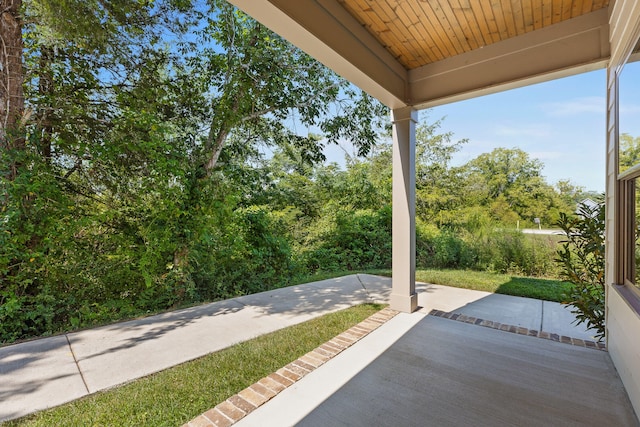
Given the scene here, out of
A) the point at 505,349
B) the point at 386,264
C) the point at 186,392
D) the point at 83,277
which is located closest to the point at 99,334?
the point at 83,277

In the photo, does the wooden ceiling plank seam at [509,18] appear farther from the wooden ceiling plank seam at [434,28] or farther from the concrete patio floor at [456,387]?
the concrete patio floor at [456,387]

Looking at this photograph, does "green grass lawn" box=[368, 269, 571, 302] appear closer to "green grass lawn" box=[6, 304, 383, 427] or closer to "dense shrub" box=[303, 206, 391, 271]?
"dense shrub" box=[303, 206, 391, 271]

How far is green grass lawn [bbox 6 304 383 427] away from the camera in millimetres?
1755

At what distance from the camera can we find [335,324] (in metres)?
3.24

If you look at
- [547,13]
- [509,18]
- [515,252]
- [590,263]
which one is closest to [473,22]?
[509,18]

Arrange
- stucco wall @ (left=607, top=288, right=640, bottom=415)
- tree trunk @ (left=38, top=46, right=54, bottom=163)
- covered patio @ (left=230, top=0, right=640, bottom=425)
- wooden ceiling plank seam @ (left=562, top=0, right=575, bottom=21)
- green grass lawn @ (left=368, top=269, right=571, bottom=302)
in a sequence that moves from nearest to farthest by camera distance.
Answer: stucco wall @ (left=607, top=288, right=640, bottom=415) → covered patio @ (left=230, top=0, right=640, bottom=425) → wooden ceiling plank seam @ (left=562, top=0, right=575, bottom=21) → tree trunk @ (left=38, top=46, right=54, bottom=163) → green grass lawn @ (left=368, top=269, right=571, bottom=302)

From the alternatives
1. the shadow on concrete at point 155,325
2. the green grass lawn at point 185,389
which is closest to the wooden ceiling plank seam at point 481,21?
the green grass lawn at point 185,389

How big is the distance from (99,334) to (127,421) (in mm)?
1717

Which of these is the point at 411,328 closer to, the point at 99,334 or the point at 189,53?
the point at 99,334

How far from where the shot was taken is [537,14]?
2.43 meters

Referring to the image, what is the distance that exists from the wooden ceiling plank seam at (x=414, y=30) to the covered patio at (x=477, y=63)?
0.4 inches

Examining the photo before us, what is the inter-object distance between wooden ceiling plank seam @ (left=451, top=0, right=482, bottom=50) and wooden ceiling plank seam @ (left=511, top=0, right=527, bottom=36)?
0.92 feet

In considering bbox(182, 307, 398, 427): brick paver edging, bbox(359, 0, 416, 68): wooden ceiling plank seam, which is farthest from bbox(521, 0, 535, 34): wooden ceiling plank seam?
bbox(182, 307, 398, 427): brick paver edging

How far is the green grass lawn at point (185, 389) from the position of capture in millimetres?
1755
